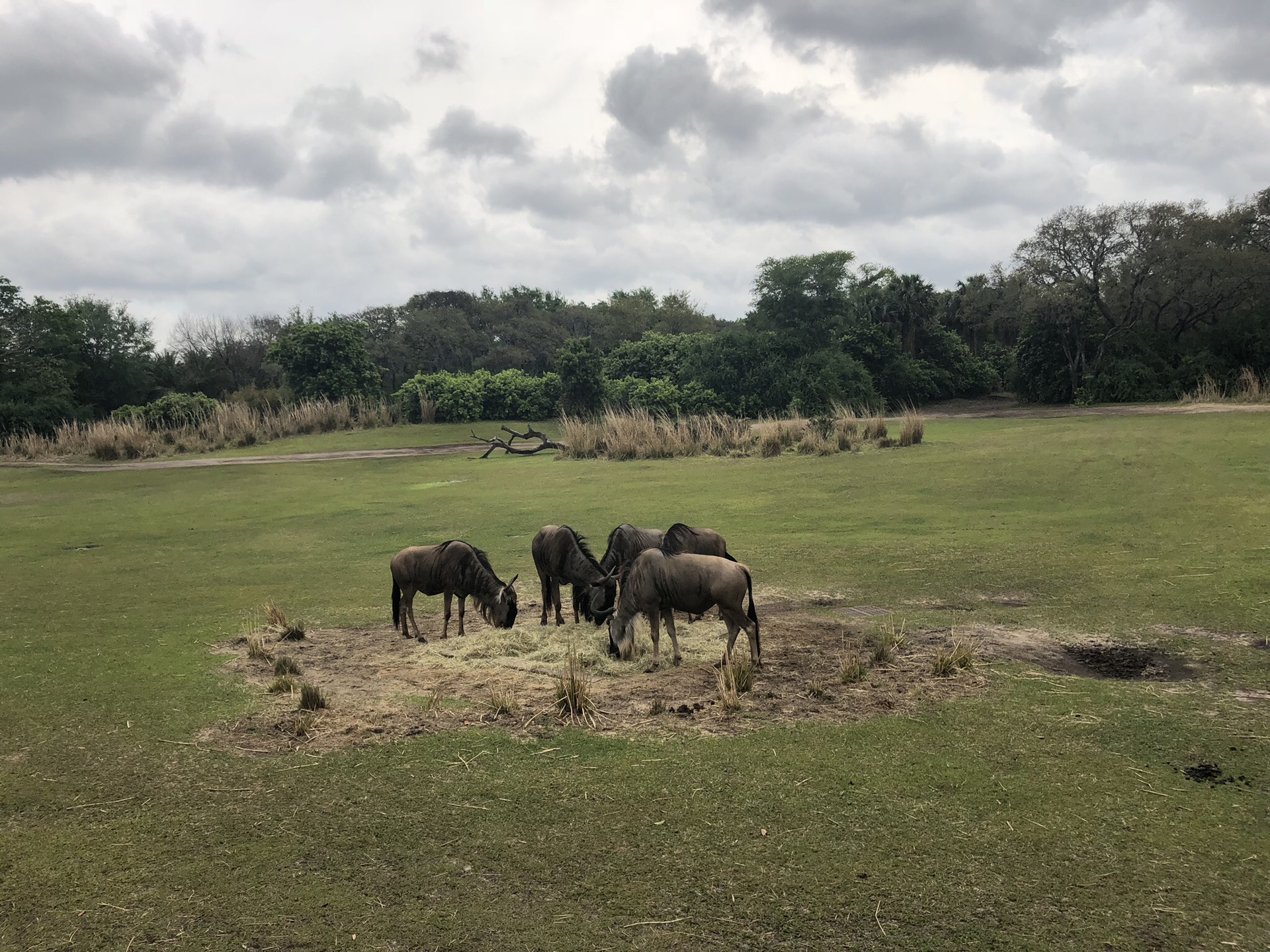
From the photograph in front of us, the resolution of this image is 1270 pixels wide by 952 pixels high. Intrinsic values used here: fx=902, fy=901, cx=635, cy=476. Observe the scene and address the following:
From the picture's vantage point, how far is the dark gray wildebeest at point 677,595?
7.94 meters

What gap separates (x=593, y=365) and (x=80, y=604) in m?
34.0

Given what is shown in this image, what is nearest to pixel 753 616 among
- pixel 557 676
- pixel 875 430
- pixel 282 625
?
pixel 557 676

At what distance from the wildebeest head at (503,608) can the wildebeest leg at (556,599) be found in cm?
54

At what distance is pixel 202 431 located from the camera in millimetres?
40000

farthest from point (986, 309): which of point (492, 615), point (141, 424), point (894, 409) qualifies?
point (492, 615)

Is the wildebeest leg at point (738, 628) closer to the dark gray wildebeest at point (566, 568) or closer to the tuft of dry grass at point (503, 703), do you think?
the dark gray wildebeest at point (566, 568)

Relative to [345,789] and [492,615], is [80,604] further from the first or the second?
[345,789]

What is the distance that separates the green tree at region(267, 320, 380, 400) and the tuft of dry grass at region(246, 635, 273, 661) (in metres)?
39.2

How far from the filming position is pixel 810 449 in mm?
25297

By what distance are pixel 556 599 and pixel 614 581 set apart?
3.98 feet

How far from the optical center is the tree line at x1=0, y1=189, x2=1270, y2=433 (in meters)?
37.4

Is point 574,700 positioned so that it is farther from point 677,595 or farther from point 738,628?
point 738,628

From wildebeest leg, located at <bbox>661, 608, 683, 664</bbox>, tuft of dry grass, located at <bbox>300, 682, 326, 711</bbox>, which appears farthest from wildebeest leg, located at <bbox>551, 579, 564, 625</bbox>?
tuft of dry grass, located at <bbox>300, 682, 326, 711</bbox>

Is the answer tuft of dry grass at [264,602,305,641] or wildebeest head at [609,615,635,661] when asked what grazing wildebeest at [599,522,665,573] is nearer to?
wildebeest head at [609,615,635,661]
